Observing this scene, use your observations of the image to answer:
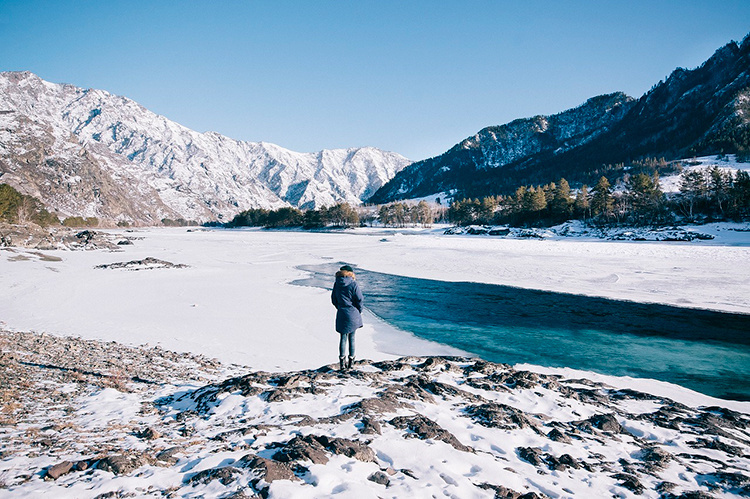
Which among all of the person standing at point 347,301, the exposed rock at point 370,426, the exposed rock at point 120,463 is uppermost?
the person standing at point 347,301

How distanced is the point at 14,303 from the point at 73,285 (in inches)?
234

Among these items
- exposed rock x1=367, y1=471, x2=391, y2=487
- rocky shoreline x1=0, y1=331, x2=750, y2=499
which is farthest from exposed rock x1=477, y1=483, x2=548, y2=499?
exposed rock x1=367, y1=471, x2=391, y2=487

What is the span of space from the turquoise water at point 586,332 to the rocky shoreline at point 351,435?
13.5 feet

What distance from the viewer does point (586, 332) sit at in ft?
54.3

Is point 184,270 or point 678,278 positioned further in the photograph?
point 184,270

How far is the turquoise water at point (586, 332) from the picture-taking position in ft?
40.7

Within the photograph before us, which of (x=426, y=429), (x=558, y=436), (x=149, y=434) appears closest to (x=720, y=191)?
(x=558, y=436)

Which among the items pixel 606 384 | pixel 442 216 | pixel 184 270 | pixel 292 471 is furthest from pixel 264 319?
pixel 442 216

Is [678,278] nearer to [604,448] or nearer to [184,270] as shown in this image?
[604,448]

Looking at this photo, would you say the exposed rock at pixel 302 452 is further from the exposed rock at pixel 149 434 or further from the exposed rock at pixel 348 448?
the exposed rock at pixel 149 434

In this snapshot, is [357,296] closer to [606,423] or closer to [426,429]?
[426,429]

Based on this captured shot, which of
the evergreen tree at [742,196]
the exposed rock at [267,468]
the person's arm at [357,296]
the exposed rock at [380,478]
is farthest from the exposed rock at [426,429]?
the evergreen tree at [742,196]

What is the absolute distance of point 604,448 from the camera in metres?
6.16

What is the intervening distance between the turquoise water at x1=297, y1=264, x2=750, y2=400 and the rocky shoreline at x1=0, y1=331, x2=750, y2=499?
4119 mm
